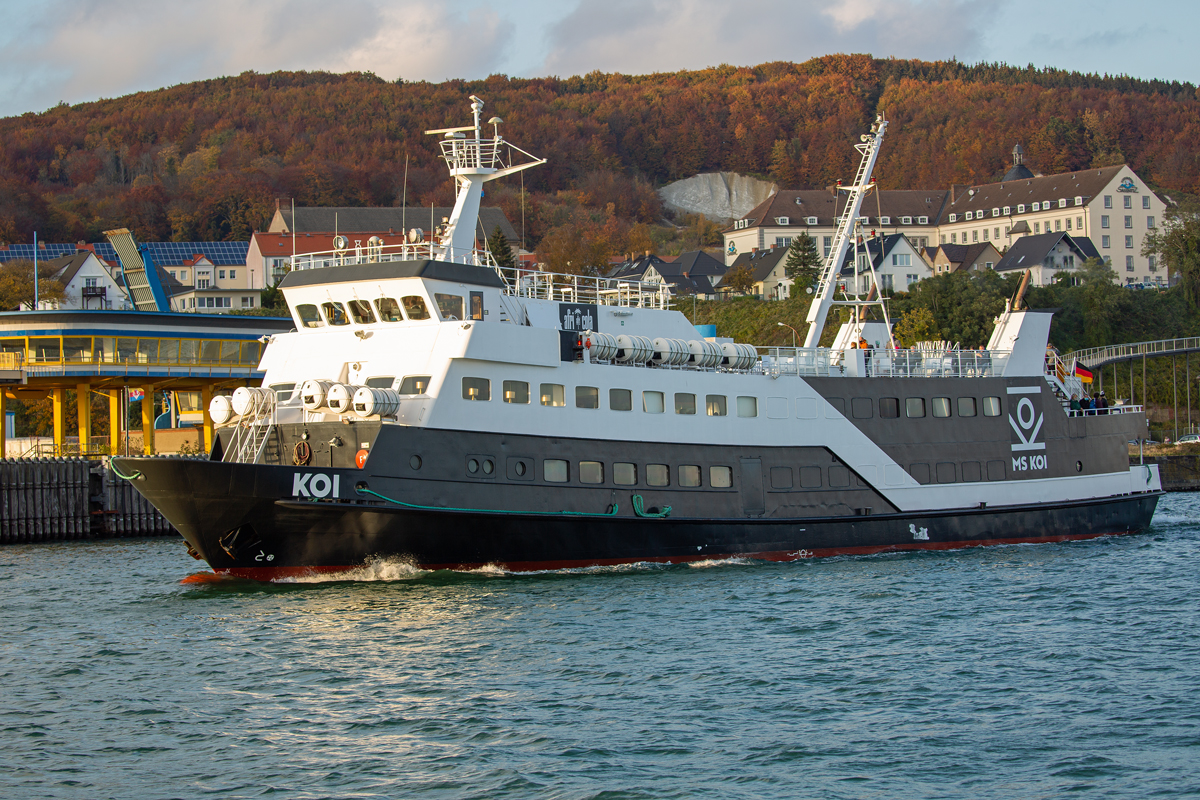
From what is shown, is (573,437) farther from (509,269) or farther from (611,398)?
(509,269)

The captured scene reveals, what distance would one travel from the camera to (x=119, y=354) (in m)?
37.0

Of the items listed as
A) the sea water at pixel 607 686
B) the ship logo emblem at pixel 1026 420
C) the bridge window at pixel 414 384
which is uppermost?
the bridge window at pixel 414 384

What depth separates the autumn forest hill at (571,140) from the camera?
4412 inches

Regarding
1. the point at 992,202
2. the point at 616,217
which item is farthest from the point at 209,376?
the point at 616,217

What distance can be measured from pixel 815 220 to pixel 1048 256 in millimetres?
26193

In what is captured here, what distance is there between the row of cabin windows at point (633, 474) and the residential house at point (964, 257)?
64.8 m

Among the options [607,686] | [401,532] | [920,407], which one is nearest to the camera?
[607,686]

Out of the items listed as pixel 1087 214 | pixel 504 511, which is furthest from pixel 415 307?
pixel 1087 214

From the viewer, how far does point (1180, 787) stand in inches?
406

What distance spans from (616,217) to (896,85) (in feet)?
180

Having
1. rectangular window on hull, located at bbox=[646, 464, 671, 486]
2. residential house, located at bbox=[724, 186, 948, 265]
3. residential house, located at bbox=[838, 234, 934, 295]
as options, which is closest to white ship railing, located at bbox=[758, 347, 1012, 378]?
rectangular window on hull, located at bbox=[646, 464, 671, 486]

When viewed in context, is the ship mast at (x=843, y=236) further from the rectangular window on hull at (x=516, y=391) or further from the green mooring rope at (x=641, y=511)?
the rectangular window on hull at (x=516, y=391)

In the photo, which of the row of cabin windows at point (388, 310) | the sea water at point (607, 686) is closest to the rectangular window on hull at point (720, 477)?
the sea water at point (607, 686)

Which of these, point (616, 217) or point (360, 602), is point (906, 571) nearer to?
point (360, 602)
